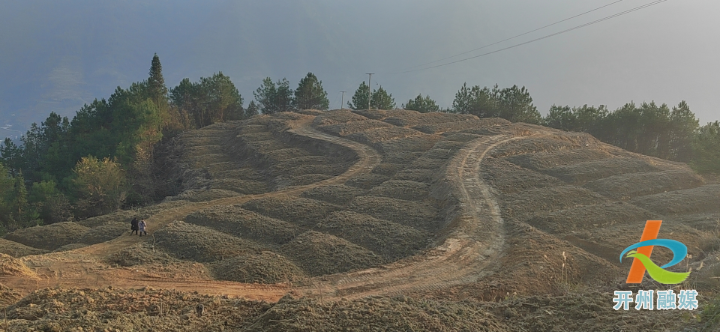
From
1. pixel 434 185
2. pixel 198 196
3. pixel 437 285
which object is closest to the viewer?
pixel 437 285

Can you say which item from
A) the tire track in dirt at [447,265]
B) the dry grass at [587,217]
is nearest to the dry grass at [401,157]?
the tire track in dirt at [447,265]

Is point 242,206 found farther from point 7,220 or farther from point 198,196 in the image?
A: point 7,220

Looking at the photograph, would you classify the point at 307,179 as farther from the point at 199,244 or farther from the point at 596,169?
the point at 596,169

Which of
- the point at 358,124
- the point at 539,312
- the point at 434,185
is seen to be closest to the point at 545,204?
the point at 434,185

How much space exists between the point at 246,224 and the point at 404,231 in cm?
945

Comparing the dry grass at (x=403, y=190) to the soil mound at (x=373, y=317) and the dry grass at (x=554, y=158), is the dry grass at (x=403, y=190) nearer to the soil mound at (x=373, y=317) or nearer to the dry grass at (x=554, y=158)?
the dry grass at (x=554, y=158)

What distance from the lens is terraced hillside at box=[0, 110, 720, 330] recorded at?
55.4ft

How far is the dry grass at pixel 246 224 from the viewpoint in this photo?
2325 centimetres

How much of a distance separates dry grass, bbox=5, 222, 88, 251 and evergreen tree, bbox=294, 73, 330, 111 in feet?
214

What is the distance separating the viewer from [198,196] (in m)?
33.2

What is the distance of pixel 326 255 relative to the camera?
20.1 m

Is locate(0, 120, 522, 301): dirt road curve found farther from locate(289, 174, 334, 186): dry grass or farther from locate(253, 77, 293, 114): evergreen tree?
locate(253, 77, 293, 114): evergreen tree

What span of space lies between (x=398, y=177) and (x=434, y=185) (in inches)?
150

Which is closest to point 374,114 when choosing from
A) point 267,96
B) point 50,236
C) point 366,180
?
point 267,96
